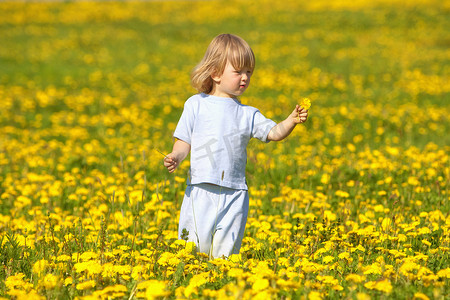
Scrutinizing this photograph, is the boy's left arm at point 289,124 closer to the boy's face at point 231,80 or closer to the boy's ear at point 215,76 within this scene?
the boy's face at point 231,80

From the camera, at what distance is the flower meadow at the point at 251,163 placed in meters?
2.72

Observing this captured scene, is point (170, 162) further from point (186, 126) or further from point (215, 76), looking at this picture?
point (215, 76)

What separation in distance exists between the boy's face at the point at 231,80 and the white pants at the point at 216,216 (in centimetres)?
66

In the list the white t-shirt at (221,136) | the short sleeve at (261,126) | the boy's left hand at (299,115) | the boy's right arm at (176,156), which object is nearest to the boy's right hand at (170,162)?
the boy's right arm at (176,156)

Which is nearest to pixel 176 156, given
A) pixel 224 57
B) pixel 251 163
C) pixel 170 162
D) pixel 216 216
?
pixel 170 162

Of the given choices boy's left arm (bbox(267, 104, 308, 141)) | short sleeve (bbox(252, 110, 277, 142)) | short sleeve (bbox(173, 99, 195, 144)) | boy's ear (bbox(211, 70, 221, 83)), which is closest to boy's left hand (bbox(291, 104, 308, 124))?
boy's left arm (bbox(267, 104, 308, 141))

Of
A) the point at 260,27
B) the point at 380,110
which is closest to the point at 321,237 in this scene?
the point at 380,110

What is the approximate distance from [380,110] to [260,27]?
14.8m

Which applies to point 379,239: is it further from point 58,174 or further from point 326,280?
point 58,174

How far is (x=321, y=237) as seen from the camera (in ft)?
11.8

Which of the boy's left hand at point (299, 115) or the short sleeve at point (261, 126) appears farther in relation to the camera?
the short sleeve at point (261, 126)

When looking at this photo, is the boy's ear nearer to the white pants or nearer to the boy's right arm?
the boy's right arm

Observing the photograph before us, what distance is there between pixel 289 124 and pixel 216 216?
2.52 feet

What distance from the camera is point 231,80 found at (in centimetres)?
321
